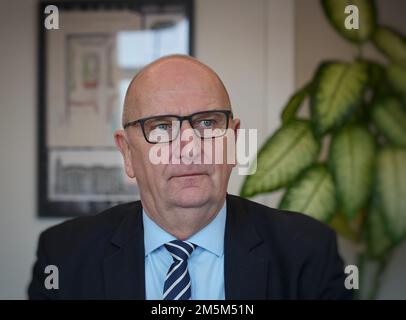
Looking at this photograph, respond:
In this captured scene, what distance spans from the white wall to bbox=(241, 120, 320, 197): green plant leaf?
3cm

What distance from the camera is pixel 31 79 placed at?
101 centimetres

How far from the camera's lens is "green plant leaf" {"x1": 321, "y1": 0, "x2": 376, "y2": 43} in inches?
40.1

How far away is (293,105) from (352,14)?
24cm

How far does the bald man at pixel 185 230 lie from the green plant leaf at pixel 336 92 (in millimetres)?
229

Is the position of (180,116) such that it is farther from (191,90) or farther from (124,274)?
(124,274)

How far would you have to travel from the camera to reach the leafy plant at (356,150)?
104 centimetres

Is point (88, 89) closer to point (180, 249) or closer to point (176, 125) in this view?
point (176, 125)

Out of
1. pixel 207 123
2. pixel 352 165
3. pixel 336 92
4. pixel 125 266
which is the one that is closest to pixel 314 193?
pixel 352 165

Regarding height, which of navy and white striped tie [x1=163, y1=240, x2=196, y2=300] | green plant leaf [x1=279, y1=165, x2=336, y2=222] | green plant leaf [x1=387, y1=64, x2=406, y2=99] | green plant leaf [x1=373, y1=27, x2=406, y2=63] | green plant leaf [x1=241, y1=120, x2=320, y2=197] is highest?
green plant leaf [x1=373, y1=27, x2=406, y2=63]

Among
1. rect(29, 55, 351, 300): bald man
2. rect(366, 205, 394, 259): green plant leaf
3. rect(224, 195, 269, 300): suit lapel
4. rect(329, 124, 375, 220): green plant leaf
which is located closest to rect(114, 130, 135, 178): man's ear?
rect(29, 55, 351, 300): bald man

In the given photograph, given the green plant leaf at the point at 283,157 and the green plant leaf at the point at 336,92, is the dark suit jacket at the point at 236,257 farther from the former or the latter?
the green plant leaf at the point at 336,92

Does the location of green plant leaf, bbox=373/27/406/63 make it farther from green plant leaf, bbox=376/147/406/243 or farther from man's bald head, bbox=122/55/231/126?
man's bald head, bbox=122/55/231/126

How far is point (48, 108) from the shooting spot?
100 cm

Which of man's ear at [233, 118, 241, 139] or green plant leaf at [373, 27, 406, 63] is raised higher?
green plant leaf at [373, 27, 406, 63]
